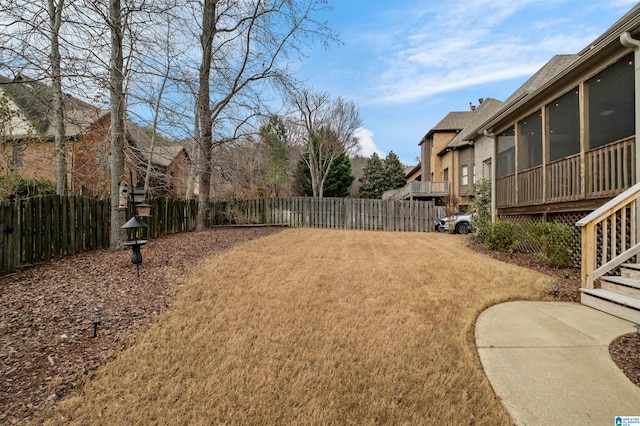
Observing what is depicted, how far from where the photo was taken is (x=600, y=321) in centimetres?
339

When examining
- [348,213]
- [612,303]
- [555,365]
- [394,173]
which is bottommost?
[555,365]

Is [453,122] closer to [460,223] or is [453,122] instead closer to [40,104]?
[460,223]

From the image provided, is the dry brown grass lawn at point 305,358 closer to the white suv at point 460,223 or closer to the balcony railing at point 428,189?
the white suv at point 460,223

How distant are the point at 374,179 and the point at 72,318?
33349 mm

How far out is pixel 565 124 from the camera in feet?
24.8

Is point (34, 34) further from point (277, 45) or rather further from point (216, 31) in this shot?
point (277, 45)

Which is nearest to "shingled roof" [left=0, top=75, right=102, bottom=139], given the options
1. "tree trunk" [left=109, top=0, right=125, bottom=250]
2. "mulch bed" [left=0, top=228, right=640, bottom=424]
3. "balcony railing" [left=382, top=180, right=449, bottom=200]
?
"tree trunk" [left=109, top=0, right=125, bottom=250]

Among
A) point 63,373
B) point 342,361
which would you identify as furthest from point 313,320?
point 63,373

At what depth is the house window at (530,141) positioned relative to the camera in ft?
26.7

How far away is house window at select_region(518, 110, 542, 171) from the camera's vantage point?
26.7 feet

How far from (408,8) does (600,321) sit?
30.6 ft

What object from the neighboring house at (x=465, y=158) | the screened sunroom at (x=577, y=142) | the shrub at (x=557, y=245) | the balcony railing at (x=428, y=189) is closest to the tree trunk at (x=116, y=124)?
the shrub at (x=557, y=245)

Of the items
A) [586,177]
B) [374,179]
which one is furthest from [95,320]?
[374,179]

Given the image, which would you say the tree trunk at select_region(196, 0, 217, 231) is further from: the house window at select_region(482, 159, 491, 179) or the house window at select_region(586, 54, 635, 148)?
the house window at select_region(482, 159, 491, 179)
